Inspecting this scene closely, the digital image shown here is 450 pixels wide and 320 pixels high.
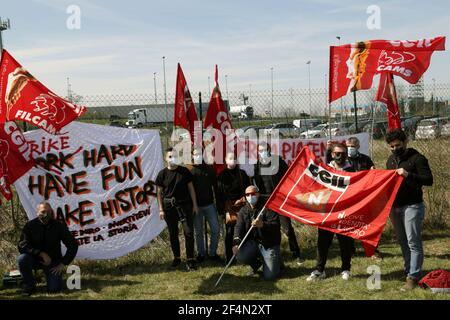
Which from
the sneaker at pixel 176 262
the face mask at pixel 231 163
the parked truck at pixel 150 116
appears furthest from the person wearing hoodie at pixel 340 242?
the parked truck at pixel 150 116

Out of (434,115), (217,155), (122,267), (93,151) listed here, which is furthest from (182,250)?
(434,115)

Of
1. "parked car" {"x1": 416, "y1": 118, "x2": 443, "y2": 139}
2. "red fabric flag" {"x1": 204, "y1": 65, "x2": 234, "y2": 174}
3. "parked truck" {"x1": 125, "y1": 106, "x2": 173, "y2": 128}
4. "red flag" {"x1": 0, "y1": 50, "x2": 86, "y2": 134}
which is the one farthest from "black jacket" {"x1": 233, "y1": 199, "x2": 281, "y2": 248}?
→ "parked car" {"x1": 416, "y1": 118, "x2": 443, "y2": 139}

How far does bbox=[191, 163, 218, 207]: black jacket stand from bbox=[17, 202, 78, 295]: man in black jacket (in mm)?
2065

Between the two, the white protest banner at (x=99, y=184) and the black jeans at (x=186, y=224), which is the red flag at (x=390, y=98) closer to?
the black jeans at (x=186, y=224)

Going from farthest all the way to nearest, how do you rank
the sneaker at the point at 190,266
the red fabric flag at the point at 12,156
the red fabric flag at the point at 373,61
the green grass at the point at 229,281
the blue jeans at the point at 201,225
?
the red fabric flag at the point at 373,61
the blue jeans at the point at 201,225
the sneaker at the point at 190,266
the red fabric flag at the point at 12,156
the green grass at the point at 229,281

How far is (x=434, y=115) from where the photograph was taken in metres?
13.3

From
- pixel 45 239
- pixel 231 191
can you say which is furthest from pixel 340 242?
pixel 45 239

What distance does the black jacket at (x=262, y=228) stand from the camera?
713 cm

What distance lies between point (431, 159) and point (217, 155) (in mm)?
4937

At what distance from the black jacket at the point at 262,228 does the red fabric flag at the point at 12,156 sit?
3355mm

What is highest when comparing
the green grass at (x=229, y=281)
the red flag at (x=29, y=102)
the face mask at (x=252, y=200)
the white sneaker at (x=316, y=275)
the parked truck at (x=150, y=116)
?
the red flag at (x=29, y=102)

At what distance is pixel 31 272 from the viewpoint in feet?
22.0

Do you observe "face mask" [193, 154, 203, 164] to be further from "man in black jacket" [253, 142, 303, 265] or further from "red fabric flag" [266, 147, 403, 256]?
"red fabric flag" [266, 147, 403, 256]

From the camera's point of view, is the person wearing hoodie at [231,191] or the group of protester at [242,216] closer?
the group of protester at [242,216]
